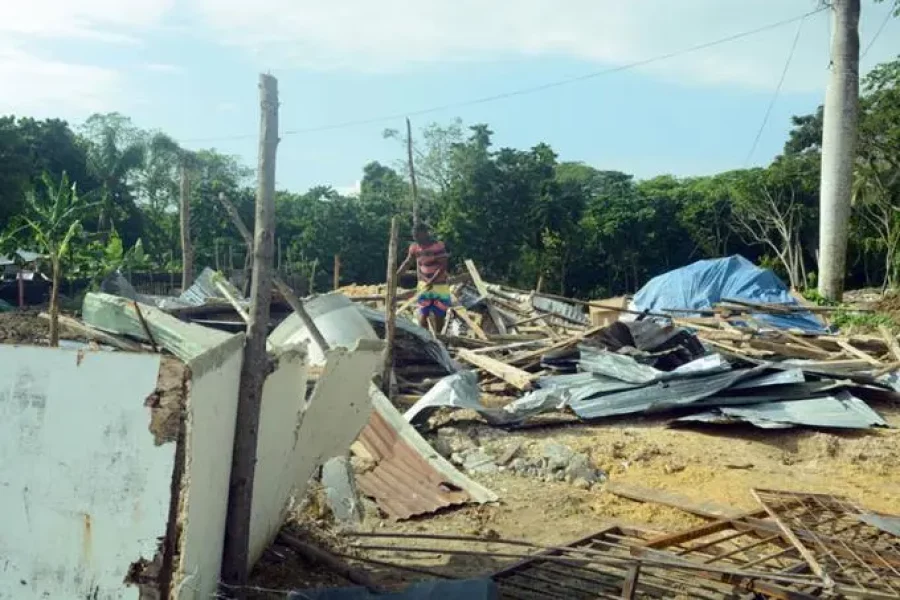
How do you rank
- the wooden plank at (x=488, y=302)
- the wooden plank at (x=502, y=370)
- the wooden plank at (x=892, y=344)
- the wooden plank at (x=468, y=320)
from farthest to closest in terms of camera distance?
the wooden plank at (x=488, y=302) < the wooden plank at (x=468, y=320) < the wooden plank at (x=892, y=344) < the wooden plank at (x=502, y=370)

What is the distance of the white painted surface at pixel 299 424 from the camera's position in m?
4.55

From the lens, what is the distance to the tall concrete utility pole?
61.2 ft

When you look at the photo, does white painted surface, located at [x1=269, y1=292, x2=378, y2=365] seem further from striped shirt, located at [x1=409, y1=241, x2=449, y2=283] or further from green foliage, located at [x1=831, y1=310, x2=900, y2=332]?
green foliage, located at [x1=831, y1=310, x2=900, y2=332]

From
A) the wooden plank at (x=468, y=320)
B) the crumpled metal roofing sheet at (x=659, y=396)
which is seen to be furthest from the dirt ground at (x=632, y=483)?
the wooden plank at (x=468, y=320)

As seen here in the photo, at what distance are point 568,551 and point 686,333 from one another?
6775 millimetres

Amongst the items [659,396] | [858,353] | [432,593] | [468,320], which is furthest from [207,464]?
[468,320]

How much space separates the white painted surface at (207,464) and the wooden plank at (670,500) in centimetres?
369

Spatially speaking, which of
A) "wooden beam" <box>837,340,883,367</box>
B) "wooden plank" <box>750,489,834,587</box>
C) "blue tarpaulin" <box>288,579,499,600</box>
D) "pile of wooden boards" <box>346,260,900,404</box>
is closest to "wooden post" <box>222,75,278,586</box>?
"blue tarpaulin" <box>288,579,499,600</box>

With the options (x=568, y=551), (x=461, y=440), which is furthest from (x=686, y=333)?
(x=568, y=551)

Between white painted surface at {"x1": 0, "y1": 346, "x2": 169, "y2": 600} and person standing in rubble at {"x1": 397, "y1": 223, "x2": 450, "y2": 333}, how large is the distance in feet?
24.7

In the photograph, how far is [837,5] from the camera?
18875 mm

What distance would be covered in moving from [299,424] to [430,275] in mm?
7023

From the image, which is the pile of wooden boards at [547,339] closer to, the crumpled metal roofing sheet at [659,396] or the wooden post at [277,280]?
the crumpled metal roofing sheet at [659,396]

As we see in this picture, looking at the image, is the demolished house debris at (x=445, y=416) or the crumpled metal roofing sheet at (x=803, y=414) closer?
the demolished house debris at (x=445, y=416)
